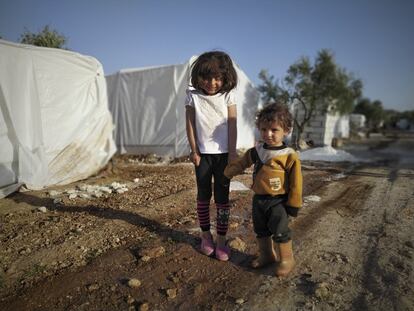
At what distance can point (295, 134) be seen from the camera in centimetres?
1628

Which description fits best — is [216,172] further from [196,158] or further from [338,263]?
[338,263]

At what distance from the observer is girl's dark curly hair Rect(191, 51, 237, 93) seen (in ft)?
7.84

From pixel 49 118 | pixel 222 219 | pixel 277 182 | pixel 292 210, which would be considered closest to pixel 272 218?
pixel 292 210

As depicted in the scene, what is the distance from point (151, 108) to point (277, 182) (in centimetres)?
870

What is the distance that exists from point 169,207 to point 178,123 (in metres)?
6.16

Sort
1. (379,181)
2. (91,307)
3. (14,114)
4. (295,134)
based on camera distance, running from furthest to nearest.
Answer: (295,134)
(379,181)
(14,114)
(91,307)

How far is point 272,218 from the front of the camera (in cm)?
219

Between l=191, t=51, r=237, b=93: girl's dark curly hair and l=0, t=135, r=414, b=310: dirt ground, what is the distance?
4.73 feet

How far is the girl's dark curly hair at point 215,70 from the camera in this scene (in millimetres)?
2389

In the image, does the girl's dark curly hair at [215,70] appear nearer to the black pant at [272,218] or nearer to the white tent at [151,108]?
the black pant at [272,218]

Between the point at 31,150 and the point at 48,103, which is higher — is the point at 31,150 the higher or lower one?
the lower one

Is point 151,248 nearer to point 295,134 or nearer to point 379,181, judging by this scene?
point 379,181

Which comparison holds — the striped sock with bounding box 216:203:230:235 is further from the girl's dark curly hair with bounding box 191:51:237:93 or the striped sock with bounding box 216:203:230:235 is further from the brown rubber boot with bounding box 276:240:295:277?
the girl's dark curly hair with bounding box 191:51:237:93

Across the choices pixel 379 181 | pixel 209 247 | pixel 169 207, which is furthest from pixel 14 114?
pixel 379 181
